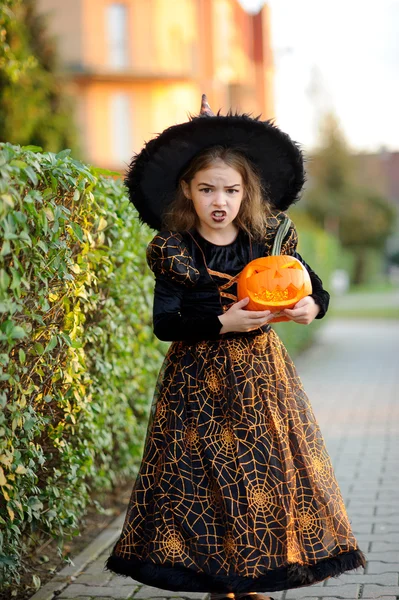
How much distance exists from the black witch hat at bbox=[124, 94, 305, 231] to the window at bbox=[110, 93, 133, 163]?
101 feet

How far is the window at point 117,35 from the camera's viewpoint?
32906 millimetres

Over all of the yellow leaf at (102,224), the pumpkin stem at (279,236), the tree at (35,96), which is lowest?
the pumpkin stem at (279,236)

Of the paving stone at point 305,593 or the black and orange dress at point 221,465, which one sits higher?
the black and orange dress at point 221,465

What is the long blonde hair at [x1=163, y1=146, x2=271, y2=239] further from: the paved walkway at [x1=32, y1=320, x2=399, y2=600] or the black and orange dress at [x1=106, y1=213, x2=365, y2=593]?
the paved walkway at [x1=32, y1=320, x2=399, y2=600]

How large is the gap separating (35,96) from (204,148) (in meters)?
10.5

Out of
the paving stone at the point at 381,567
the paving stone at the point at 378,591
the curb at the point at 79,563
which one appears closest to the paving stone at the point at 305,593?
the paving stone at the point at 378,591

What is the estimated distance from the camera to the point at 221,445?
3426 millimetres

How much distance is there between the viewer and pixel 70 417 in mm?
4043

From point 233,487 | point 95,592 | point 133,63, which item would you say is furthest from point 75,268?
point 133,63

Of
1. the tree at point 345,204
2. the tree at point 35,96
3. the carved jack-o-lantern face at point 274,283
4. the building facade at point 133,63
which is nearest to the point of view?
the carved jack-o-lantern face at point 274,283

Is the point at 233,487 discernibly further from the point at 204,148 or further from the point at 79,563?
the point at 79,563

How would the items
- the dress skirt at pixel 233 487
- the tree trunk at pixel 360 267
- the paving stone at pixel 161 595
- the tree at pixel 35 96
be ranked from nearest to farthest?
1. the dress skirt at pixel 233 487
2. the paving stone at pixel 161 595
3. the tree at pixel 35 96
4. the tree trunk at pixel 360 267

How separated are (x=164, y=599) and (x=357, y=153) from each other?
55.3 metres

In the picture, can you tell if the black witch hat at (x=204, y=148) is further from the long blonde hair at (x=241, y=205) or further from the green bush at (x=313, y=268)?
the green bush at (x=313, y=268)
